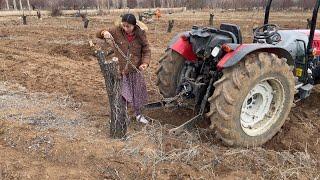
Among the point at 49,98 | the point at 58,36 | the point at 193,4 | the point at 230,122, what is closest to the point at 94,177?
the point at 230,122

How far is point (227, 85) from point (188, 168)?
960 millimetres

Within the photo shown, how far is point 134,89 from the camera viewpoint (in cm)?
537

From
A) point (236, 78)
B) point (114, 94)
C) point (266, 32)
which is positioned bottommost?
point (114, 94)

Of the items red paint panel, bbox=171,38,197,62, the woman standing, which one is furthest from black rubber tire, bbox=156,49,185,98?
the woman standing

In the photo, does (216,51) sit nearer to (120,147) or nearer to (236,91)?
(236,91)

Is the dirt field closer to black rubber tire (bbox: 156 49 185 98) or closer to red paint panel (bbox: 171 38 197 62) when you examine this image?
black rubber tire (bbox: 156 49 185 98)

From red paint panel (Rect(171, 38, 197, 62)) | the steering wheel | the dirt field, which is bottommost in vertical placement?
the dirt field

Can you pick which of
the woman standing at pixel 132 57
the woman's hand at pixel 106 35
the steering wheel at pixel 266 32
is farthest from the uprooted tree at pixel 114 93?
the steering wheel at pixel 266 32

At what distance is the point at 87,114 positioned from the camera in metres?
5.66

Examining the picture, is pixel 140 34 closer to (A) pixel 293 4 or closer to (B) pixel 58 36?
(B) pixel 58 36

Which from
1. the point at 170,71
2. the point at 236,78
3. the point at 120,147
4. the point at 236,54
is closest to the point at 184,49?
the point at 170,71

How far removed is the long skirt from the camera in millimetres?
5301

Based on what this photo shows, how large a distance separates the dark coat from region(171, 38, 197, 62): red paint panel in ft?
1.25

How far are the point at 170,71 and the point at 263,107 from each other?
1.28 m
